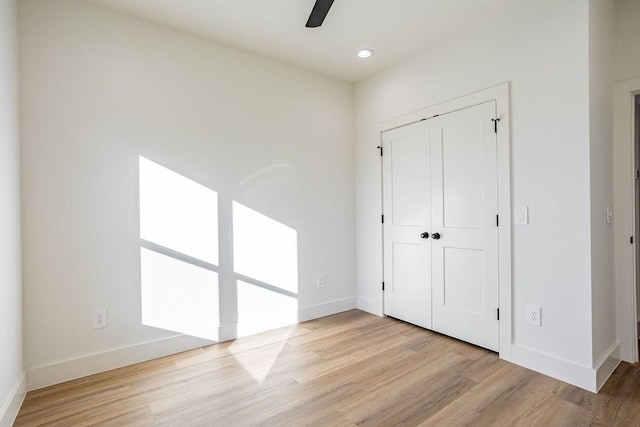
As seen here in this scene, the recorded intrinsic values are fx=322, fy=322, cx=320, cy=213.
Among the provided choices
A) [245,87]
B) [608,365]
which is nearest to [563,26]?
[608,365]

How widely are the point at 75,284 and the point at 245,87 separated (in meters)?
2.11

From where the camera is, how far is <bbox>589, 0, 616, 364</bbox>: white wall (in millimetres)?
2070

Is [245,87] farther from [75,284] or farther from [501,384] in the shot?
[501,384]

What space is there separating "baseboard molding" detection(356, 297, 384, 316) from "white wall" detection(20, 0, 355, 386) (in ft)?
4.08

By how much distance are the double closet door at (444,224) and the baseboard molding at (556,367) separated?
202 mm

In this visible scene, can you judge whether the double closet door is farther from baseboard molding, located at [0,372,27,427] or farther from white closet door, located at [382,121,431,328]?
baseboard molding, located at [0,372,27,427]

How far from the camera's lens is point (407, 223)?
3.23m

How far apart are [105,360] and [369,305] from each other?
248 cm

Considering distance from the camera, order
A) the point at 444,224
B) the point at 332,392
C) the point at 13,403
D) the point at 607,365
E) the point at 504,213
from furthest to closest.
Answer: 1. the point at 444,224
2. the point at 504,213
3. the point at 607,365
4. the point at 332,392
5. the point at 13,403

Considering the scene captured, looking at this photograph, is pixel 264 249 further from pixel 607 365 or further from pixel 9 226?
pixel 607 365

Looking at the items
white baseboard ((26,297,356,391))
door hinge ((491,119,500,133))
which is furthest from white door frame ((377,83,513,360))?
white baseboard ((26,297,356,391))

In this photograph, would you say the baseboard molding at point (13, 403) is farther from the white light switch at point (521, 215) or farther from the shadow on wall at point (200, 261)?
the white light switch at point (521, 215)

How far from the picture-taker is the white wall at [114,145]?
2.15m

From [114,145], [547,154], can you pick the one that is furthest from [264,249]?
[547,154]
